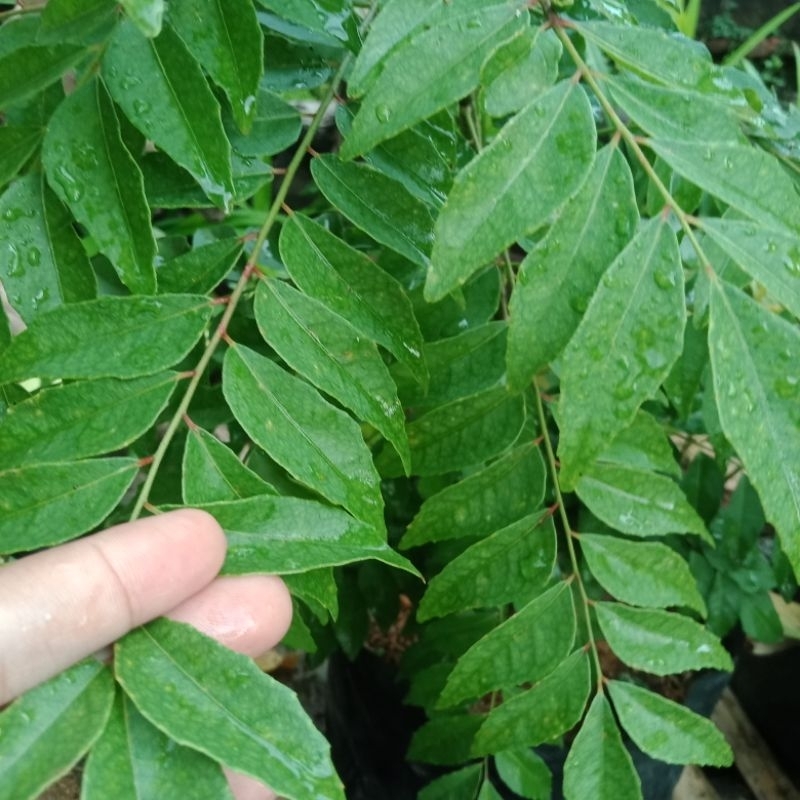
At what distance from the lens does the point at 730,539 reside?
1.22 metres

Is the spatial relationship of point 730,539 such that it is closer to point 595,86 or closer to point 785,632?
point 785,632

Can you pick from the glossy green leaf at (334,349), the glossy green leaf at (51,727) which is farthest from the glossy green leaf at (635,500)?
the glossy green leaf at (51,727)

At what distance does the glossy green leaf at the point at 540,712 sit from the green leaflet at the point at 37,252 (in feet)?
1.54

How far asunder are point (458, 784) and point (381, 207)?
2.19 ft

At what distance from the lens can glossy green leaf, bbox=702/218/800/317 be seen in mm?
483

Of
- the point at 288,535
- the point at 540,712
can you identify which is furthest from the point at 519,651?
the point at 288,535

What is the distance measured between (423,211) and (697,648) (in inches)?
17.0

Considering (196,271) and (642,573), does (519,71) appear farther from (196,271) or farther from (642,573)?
(642,573)

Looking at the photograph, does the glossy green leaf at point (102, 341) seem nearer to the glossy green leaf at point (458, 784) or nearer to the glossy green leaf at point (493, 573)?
the glossy green leaf at point (493, 573)

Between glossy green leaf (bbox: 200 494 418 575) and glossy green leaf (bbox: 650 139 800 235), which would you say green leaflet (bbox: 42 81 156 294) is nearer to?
glossy green leaf (bbox: 200 494 418 575)

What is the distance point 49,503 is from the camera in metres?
0.50

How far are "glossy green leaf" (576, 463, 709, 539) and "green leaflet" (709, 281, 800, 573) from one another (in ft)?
0.92

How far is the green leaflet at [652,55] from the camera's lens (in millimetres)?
532

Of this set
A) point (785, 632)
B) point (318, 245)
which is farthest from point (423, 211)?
point (785, 632)
